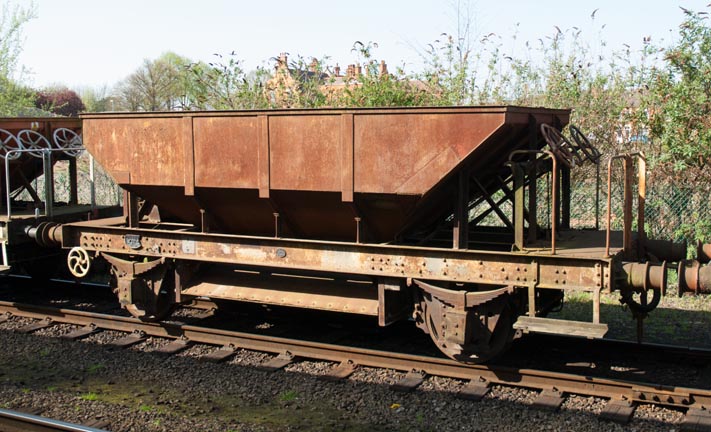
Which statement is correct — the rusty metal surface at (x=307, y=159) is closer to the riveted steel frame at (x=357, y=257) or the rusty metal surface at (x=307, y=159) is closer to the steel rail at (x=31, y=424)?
the riveted steel frame at (x=357, y=257)

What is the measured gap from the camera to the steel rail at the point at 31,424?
5.39 m

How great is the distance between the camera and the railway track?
6.05 metres

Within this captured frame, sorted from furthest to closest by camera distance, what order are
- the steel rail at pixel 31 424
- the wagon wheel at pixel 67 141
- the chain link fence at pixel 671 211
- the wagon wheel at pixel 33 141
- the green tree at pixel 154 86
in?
the green tree at pixel 154 86 → the chain link fence at pixel 671 211 → the wagon wheel at pixel 67 141 → the wagon wheel at pixel 33 141 → the steel rail at pixel 31 424

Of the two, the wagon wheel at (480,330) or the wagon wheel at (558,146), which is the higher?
the wagon wheel at (558,146)

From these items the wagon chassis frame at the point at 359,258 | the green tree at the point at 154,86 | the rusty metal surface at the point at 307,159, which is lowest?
the wagon chassis frame at the point at 359,258

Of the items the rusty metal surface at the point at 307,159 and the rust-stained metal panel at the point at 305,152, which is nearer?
the rusty metal surface at the point at 307,159

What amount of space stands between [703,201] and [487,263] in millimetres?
7121

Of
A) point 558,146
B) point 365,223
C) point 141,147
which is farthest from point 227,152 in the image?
point 558,146

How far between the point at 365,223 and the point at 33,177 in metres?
7.68

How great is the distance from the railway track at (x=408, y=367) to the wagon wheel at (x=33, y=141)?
2.85 m

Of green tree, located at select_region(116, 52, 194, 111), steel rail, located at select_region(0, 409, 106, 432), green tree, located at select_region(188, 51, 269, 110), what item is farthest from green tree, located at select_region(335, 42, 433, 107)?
green tree, located at select_region(116, 52, 194, 111)

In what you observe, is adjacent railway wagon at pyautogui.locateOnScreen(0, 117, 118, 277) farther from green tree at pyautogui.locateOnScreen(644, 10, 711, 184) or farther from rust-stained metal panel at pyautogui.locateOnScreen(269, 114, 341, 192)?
green tree at pyautogui.locateOnScreen(644, 10, 711, 184)

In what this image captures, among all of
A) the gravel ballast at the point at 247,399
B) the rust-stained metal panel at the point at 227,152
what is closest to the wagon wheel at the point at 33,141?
the gravel ballast at the point at 247,399

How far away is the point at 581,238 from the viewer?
25.5 feet
